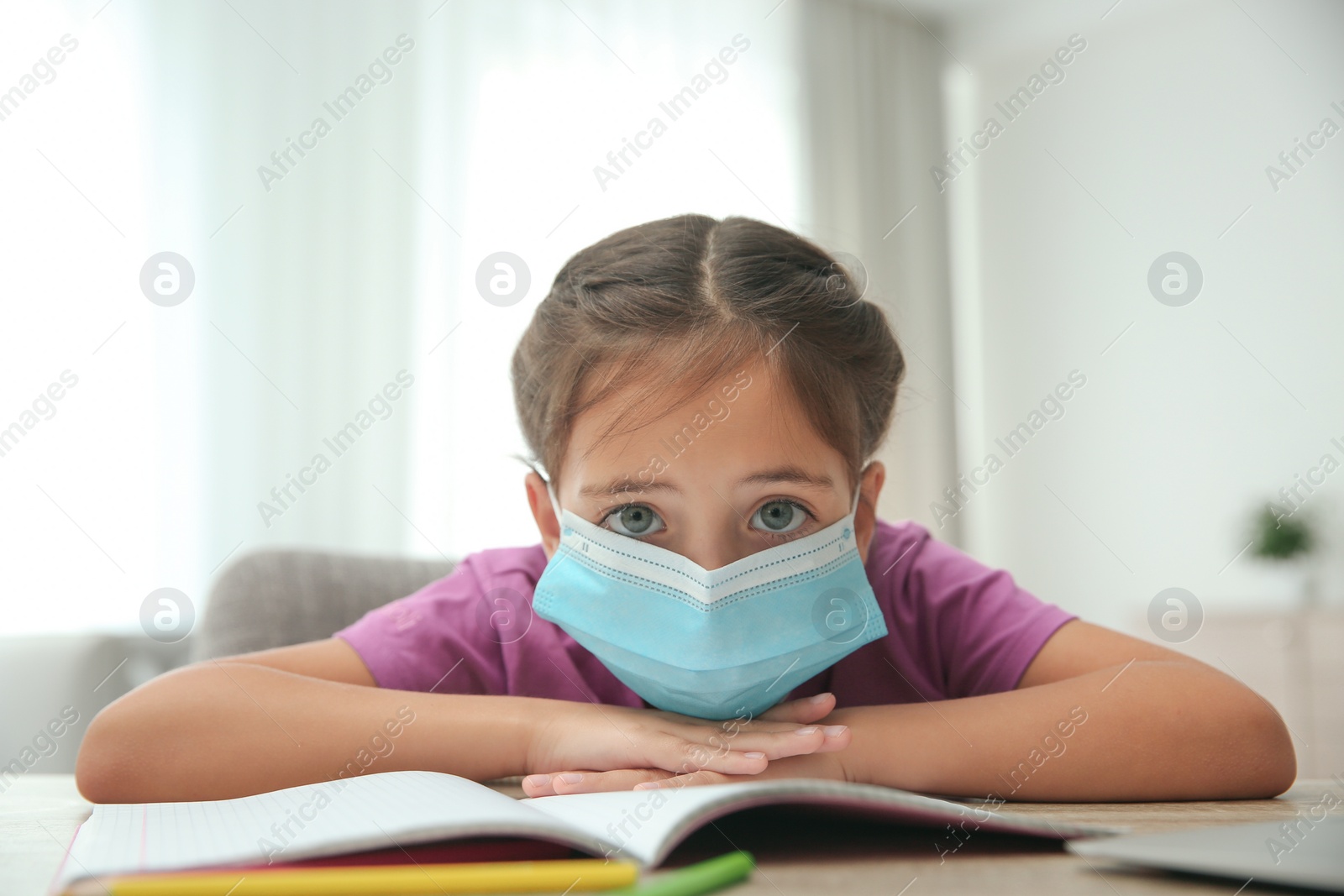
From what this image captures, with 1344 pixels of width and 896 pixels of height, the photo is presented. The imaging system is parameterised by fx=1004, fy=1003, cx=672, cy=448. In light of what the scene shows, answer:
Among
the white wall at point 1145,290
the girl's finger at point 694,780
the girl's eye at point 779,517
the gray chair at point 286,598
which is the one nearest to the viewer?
the girl's finger at point 694,780

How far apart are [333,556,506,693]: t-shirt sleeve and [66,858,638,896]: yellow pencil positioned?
0.66 metres

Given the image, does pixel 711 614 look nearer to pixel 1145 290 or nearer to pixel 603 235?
pixel 603 235

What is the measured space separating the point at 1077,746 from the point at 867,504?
1.13 ft

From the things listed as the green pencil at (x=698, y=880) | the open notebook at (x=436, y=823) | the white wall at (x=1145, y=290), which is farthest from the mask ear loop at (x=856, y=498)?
the white wall at (x=1145, y=290)

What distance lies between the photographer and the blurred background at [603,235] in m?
2.41

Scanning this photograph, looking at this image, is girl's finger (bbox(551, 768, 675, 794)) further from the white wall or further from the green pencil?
the white wall

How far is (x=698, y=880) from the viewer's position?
39cm

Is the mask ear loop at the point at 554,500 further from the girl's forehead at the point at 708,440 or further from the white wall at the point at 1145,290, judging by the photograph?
the white wall at the point at 1145,290

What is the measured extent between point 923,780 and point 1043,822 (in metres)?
0.29

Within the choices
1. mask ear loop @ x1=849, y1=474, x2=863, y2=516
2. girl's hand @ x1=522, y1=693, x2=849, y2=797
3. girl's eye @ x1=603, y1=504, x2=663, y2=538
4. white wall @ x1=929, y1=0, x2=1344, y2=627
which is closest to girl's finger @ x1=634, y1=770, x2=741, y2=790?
girl's hand @ x1=522, y1=693, x2=849, y2=797

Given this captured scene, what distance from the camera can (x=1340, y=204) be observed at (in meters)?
3.61

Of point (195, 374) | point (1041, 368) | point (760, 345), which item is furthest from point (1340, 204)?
point (195, 374)

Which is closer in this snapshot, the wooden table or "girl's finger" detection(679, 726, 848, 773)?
the wooden table

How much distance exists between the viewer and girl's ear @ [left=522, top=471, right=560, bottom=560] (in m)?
1.06
